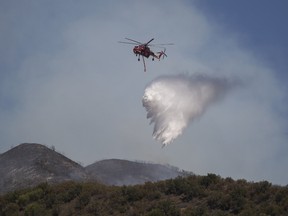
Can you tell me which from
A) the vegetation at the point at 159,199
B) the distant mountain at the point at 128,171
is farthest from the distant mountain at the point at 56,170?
the vegetation at the point at 159,199

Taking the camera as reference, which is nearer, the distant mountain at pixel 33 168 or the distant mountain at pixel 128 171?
the distant mountain at pixel 33 168

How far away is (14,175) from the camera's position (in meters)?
76.8

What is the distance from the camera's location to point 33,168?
77312 millimetres

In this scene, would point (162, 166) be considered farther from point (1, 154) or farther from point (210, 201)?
point (210, 201)

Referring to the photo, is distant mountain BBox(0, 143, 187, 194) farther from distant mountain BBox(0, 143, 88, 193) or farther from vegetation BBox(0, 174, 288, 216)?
vegetation BBox(0, 174, 288, 216)

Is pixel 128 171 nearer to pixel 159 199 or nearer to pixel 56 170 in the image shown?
pixel 56 170

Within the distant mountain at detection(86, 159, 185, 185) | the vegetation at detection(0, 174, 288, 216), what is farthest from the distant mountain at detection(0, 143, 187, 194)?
the vegetation at detection(0, 174, 288, 216)

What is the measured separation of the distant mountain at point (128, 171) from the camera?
87188 millimetres

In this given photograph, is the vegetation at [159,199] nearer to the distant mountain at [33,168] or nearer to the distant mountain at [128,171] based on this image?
the distant mountain at [33,168]

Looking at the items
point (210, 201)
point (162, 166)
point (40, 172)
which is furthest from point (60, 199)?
point (162, 166)

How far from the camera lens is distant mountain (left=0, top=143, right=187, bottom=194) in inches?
2830

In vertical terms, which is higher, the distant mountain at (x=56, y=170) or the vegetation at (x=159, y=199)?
the distant mountain at (x=56, y=170)

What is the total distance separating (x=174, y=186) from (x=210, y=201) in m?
3.89

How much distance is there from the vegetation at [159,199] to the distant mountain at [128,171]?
46.2m
